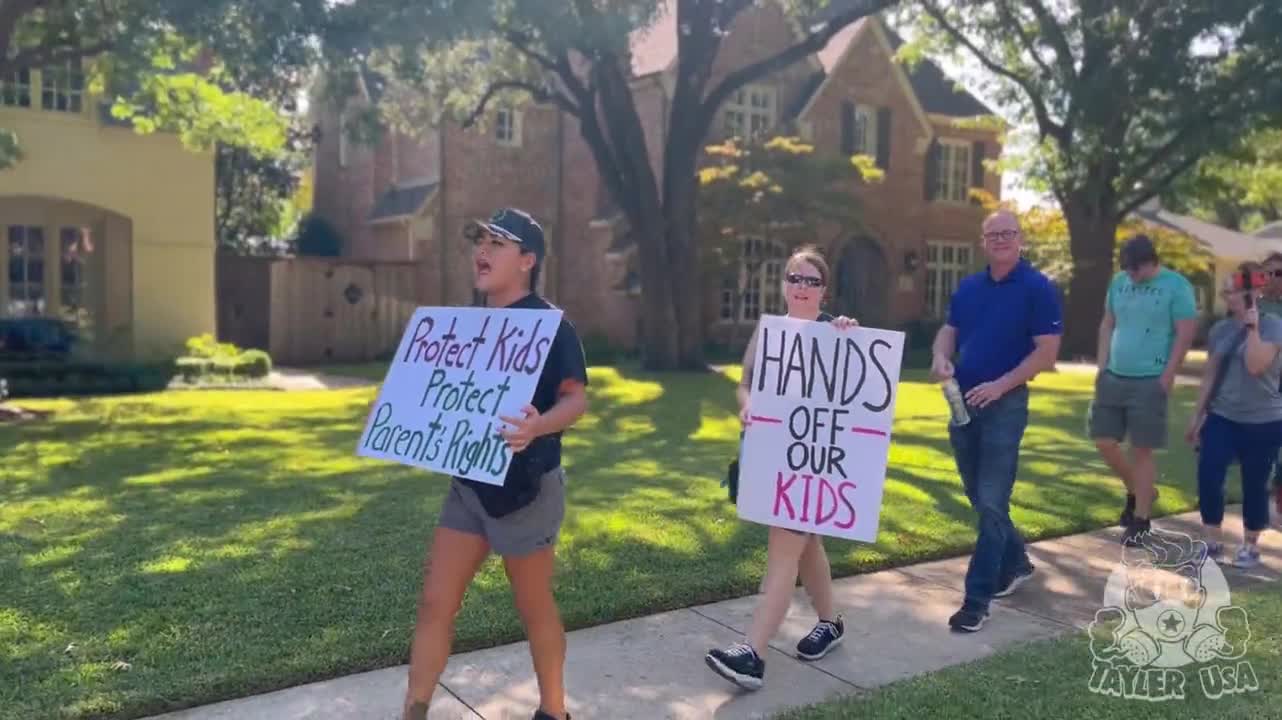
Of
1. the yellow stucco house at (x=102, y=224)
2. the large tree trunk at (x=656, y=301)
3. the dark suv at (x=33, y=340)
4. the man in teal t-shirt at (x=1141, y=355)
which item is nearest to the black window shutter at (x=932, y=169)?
the large tree trunk at (x=656, y=301)

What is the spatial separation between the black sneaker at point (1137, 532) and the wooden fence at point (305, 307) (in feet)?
57.7

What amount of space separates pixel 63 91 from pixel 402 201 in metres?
8.79

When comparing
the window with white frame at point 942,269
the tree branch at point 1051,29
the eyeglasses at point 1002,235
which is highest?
the tree branch at point 1051,29

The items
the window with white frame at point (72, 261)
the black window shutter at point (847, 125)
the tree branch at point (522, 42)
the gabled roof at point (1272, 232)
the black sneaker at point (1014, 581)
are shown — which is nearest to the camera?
the black sneaker at point (1014, 581)

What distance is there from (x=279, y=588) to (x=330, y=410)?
847cm

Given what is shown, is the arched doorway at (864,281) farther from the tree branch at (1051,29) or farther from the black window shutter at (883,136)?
the tree branch at (1051,29)

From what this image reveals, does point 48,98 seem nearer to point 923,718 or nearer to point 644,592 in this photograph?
point 644,592

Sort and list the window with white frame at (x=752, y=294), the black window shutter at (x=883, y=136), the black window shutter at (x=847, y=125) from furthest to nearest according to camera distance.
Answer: the black window shutter at (x=883, y=136), the black window shutter at (x=847, y=125), the window with white frame at (x=752, y=294)

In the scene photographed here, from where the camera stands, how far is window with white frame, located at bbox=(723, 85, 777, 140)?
24672 millimetres

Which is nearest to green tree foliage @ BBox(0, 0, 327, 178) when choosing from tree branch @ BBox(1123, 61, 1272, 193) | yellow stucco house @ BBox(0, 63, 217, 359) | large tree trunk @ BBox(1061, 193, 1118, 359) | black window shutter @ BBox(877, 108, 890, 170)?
yellow stucco house @ BBox(0, 63, 217, 359)

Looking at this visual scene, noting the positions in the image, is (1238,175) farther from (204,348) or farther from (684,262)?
(204,348)

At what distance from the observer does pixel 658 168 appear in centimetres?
2369

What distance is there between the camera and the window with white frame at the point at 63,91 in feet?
52.9

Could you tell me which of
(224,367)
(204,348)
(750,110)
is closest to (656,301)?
(224,367)
